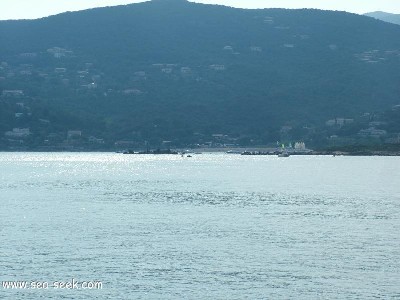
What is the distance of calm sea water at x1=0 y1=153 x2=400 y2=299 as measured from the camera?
3788 cm

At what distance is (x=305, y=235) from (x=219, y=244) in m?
6.07

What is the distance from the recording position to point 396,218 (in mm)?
60750

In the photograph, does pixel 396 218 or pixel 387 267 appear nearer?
pixel 387 267

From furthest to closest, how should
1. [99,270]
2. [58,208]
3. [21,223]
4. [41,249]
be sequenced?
[58,208] < [21,223] < [41,249] < [99,270]

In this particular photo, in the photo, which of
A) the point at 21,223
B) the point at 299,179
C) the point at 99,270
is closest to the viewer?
the point at 99,270

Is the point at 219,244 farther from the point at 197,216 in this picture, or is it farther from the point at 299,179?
the point at 299,179

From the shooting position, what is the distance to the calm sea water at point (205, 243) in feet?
124

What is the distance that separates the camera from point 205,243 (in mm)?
48531

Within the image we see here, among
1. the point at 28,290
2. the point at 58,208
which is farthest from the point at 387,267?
the point at 58,208

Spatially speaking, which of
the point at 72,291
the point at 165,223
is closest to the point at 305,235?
the point at 165,223

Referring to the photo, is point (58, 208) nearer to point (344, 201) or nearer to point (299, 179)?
point (344, 201)

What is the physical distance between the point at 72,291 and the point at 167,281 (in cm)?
396

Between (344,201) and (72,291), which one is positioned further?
(344,201)

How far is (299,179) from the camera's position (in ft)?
362
